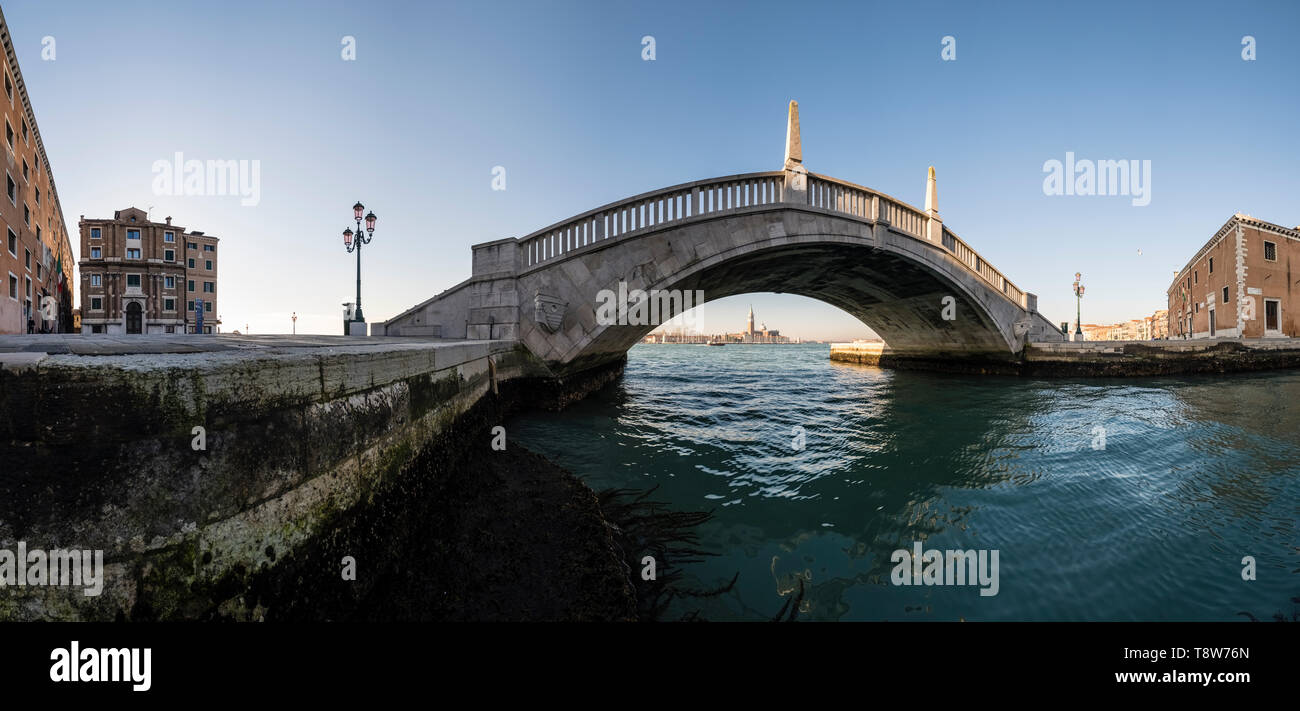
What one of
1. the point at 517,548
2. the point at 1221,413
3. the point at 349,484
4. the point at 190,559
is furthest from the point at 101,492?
the point at 1221,413

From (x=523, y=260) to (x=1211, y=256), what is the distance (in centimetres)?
4599

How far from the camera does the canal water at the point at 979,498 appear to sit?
9.83ft

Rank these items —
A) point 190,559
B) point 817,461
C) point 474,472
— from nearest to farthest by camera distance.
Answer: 1. point 190,559
2. point 474,472
3. point 817,461

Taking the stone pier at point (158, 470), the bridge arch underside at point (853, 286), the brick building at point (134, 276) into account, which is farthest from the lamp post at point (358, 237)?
the brick building at point (134, 276)

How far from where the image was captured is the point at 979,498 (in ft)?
15.7

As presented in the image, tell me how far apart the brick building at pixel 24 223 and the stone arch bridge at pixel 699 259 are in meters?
18.6

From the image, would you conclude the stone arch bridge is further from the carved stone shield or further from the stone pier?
the stone pier

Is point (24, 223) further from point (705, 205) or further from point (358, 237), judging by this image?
point (705, 205)

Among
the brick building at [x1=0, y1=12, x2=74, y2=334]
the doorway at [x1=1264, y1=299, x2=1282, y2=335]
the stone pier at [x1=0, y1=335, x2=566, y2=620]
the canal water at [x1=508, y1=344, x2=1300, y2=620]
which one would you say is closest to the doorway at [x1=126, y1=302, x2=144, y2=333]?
the brick building at [x1=0, y1=12, x2=74, y2=334]

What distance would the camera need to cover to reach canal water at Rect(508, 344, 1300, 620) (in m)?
3.00

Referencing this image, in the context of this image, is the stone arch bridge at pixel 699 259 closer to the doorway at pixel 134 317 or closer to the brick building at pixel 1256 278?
the brick building at pixel 1256 278

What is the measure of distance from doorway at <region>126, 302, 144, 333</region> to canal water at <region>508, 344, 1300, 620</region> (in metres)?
48.0

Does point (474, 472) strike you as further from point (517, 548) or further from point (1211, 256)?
point (1211, 256)

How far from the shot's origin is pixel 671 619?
8.82 feet
